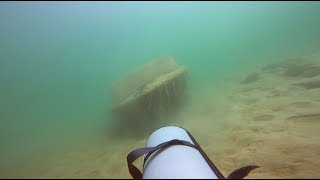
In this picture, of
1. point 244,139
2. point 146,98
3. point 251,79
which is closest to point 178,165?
point 244,139

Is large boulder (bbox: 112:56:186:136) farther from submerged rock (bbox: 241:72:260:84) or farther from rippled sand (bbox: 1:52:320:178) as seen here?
submerged rock (bbox: 241:72:260:84)

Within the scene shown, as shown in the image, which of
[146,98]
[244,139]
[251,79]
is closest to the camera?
[244,139]

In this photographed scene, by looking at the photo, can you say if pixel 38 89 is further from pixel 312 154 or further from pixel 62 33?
pixel 62 33

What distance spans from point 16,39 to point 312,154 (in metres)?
84.3

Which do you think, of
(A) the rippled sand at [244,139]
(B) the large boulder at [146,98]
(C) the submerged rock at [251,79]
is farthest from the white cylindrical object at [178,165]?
(C) the submerged rock at [251,79]

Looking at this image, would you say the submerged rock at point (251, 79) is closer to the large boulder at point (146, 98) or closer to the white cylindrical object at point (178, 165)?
the large boulder at point (146, 98)

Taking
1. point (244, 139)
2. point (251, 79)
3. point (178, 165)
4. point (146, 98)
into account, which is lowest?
point (251, 79)

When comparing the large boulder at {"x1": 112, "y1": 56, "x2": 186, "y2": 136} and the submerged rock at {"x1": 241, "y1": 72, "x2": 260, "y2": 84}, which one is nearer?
the large boulder at {"x1": 112, "y1": 56, "x2": 186, "y2": 136}

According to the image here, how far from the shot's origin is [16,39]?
251 feet

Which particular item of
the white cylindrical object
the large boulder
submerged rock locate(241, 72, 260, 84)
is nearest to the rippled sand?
the large boulder

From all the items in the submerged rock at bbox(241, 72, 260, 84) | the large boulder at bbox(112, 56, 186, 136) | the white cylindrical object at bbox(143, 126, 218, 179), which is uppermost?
the white cylindrical object at bbox(143, 126, 218, 179)

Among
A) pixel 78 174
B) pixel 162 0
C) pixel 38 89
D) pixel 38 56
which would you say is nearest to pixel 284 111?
pixel 78 174

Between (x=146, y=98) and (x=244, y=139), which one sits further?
(x=146, y=98)

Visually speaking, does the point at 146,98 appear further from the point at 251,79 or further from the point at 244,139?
the point at 251,79
